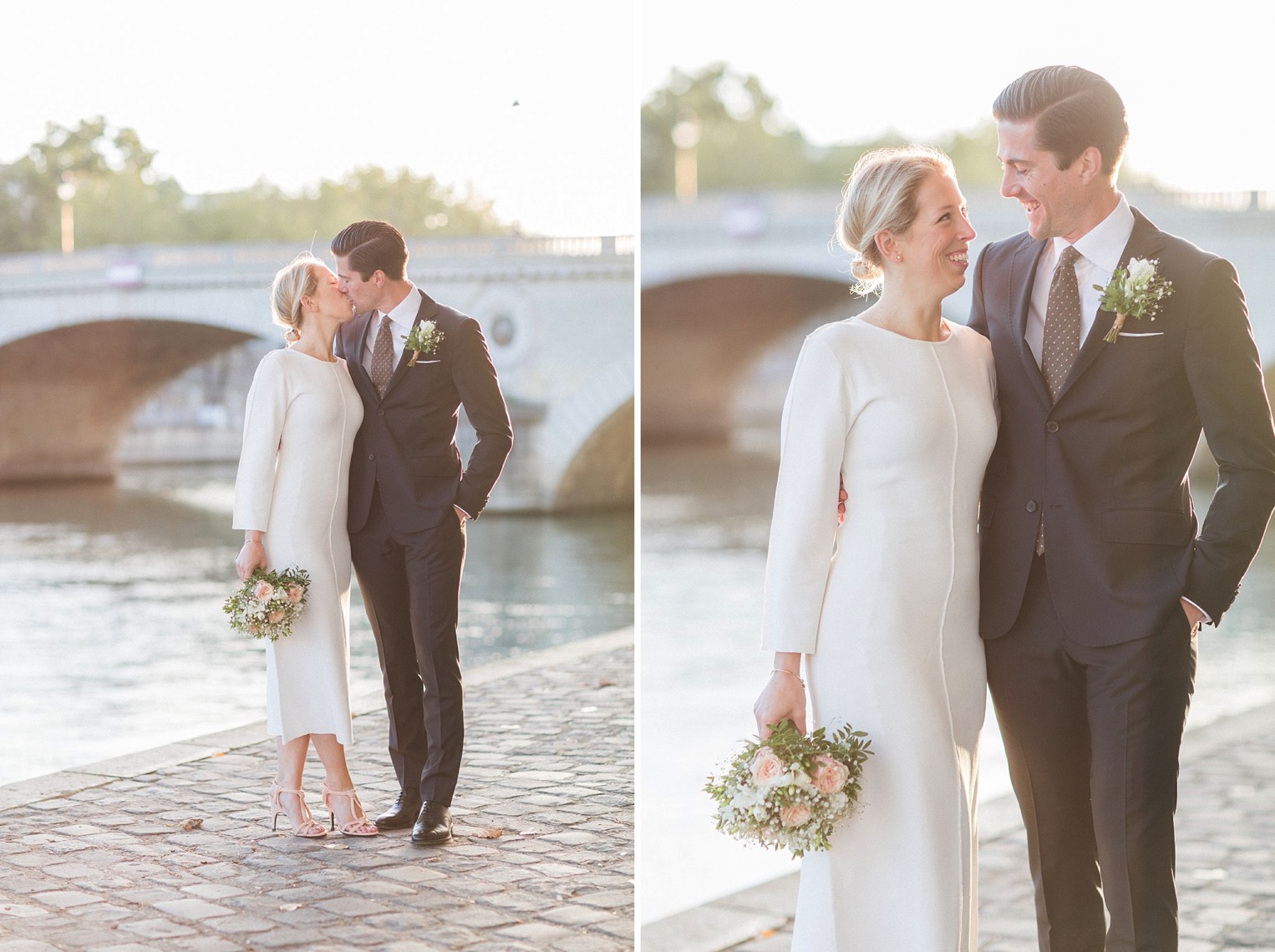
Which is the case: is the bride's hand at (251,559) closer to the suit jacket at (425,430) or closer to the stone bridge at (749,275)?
the suit jacket at (425,430)

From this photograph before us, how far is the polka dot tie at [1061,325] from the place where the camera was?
2.83 meters

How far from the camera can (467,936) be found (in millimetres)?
3479

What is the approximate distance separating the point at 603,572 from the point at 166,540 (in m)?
4.93

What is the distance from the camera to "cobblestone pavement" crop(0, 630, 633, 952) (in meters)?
3.48

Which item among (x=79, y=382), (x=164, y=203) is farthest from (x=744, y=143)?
(x=164, y=203)

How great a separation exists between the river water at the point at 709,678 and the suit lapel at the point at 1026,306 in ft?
3.35

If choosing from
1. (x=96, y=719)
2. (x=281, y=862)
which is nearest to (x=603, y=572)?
(x=96, y=719)

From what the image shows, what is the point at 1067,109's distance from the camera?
2754 mm

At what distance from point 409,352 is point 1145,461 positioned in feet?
6.54

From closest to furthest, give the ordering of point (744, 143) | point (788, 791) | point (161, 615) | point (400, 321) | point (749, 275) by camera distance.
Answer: point (788, 791) < point (400, 321) < point (161, 615) < point (749, 275) < point (744, 143)

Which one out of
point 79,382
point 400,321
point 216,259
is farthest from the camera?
point 79,382

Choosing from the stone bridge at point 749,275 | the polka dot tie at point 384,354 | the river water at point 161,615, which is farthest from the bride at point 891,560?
the stone bridge at point 749,275

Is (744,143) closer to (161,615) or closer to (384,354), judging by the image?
(161,615)

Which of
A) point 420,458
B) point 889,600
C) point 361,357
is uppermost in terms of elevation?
point 361,357
